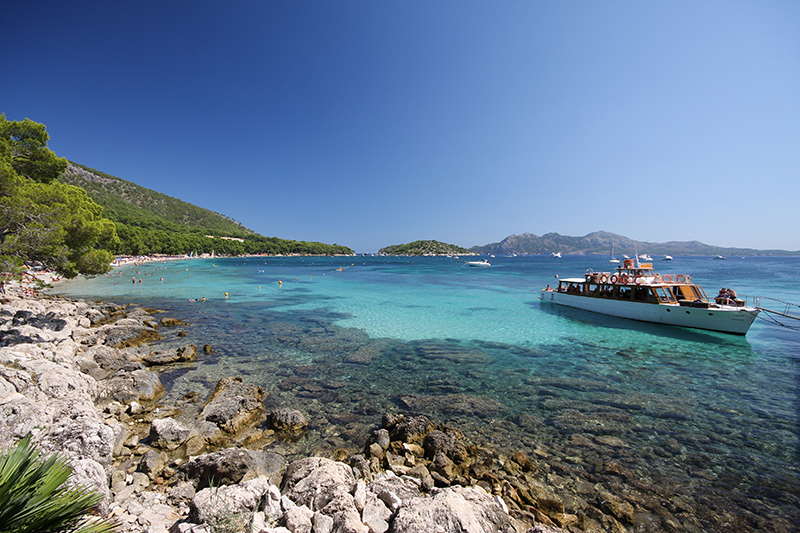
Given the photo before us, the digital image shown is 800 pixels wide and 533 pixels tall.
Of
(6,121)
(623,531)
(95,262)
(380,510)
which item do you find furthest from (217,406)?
(6,121)

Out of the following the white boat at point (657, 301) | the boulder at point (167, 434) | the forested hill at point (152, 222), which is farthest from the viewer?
the forested hill at point (152, 222)

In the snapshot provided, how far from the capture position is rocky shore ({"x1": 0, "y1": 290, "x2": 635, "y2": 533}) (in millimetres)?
4703

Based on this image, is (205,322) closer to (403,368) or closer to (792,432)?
(403,368)

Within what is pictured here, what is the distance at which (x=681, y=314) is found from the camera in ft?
67.3

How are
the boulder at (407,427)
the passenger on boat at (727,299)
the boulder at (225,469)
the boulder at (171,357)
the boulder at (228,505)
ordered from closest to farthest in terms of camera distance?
the boulder at (228,505)
the boulder at (225,469)
the boulder at (407,427)
the boulder at (171,357)
the passenger on boat at (727,299)

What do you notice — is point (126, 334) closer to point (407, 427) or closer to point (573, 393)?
point (407, 427)

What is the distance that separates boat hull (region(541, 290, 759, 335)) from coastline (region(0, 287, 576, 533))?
793 inches

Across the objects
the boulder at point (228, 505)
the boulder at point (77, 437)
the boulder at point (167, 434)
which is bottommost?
the boulder at point (167, 434)

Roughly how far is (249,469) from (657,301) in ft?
84.5

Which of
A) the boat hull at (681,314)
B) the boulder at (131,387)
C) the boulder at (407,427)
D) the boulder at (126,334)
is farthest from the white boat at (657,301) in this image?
the boulder at (126,334)

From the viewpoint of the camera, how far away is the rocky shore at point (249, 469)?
4703 millimetres

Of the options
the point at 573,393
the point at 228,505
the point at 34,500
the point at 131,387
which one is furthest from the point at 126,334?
the point at 573,393

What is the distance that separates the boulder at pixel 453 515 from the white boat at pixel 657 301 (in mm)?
22537

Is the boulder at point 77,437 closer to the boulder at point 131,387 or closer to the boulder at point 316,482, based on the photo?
the boulder at point 131,387
